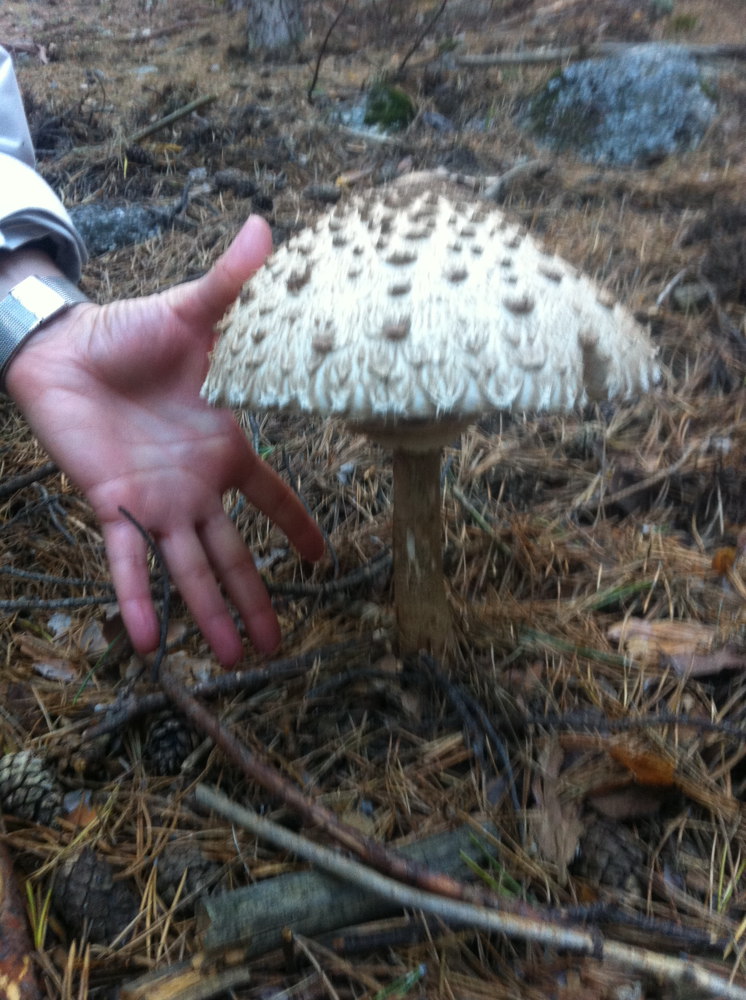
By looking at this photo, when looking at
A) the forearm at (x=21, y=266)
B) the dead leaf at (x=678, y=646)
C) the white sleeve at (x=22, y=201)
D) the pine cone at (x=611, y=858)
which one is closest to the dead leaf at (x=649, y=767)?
the pine cone at (x=611, y=858)

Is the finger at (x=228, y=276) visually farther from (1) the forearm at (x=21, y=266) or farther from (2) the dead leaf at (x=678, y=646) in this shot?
(2) the dead leaf at (x=678, y=646)

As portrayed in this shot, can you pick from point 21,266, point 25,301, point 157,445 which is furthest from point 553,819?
point 21,266

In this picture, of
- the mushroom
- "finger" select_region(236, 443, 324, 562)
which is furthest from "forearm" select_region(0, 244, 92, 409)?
the mushroom

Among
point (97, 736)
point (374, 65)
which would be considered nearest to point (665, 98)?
point (374, 65)

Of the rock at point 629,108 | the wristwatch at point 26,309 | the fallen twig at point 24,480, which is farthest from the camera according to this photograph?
the rock at point 629,108

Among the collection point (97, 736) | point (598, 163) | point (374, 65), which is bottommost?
point (97, 736)

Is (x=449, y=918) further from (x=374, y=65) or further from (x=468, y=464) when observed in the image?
(x=374, y=65)
